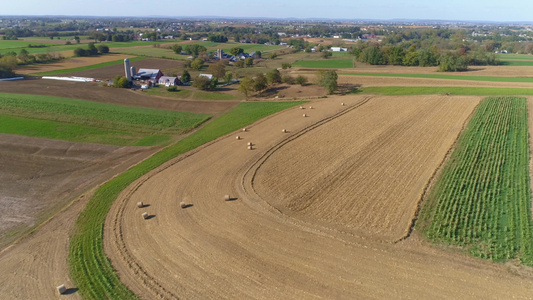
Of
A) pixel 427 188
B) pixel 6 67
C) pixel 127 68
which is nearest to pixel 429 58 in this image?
pixel 127 68

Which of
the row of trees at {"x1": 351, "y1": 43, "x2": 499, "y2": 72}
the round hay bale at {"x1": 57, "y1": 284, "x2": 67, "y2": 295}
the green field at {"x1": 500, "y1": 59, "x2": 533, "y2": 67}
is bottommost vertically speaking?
the round hay bale at {"x1": 57, "y1": 284, "x2": 67, "y2": 295}

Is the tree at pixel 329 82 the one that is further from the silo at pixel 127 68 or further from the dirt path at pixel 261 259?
the silo at pixel 127 68

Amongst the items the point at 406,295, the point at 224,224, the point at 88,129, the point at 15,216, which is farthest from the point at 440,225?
the point at 88,129

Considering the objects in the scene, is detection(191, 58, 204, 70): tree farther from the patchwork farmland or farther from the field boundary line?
the field boundary line

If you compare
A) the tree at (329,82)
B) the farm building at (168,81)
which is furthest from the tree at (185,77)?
the tree at (329,82)

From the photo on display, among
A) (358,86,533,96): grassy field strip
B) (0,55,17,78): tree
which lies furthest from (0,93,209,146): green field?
(358,86,533,96): grassy field strip

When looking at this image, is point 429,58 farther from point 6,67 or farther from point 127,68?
point 6,67

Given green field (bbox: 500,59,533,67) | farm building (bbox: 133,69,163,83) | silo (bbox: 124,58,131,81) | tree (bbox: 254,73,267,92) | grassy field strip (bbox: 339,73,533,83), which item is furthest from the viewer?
green field (bbox: 500,59,533,67)
